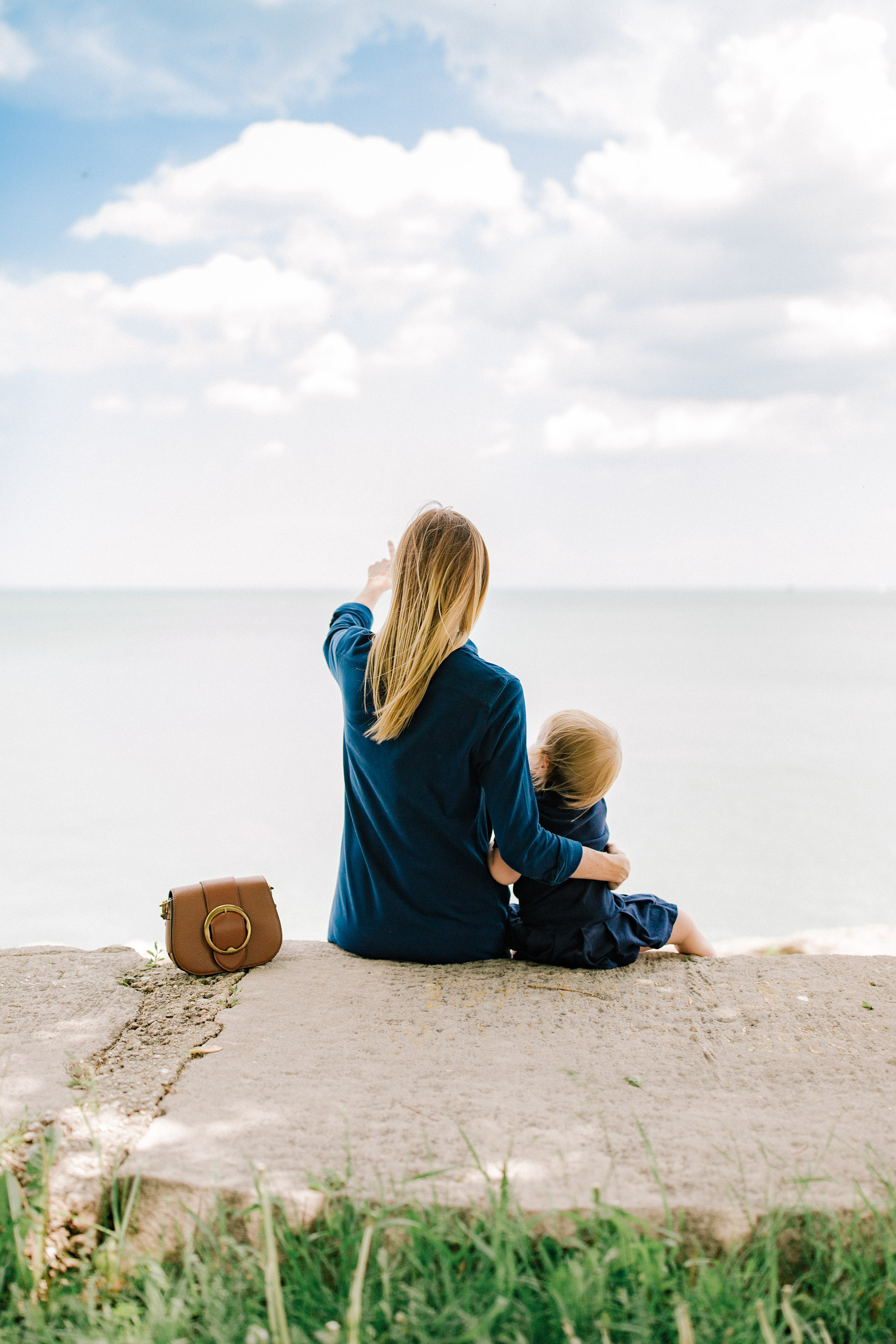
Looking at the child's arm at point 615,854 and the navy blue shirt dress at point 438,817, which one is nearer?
the navy blue shirt dress at point 438,817

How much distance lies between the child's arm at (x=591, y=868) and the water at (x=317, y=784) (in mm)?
8097

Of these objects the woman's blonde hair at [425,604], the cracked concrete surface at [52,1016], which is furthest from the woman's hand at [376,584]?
the cracked concrete surface at [52,1016]

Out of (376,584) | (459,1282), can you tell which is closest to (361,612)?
(376,584)

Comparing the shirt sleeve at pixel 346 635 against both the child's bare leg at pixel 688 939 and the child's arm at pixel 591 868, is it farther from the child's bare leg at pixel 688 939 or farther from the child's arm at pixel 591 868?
the child's bare leg at pixel 688 939

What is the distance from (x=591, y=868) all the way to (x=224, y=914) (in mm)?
1206

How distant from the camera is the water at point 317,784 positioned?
1173 cm

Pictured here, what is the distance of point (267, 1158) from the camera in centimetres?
191

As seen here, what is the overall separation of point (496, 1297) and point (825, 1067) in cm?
130

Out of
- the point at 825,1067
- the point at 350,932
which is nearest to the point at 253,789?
the point at 350,932

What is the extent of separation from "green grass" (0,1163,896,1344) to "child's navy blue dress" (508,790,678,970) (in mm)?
1382

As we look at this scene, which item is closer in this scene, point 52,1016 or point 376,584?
point 52,1016

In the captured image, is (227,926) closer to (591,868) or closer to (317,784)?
(591,868)

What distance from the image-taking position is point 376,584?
3434 mm

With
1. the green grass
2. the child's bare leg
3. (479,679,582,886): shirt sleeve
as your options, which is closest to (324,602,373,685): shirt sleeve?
(479,679,582,886): shirt sleeve
